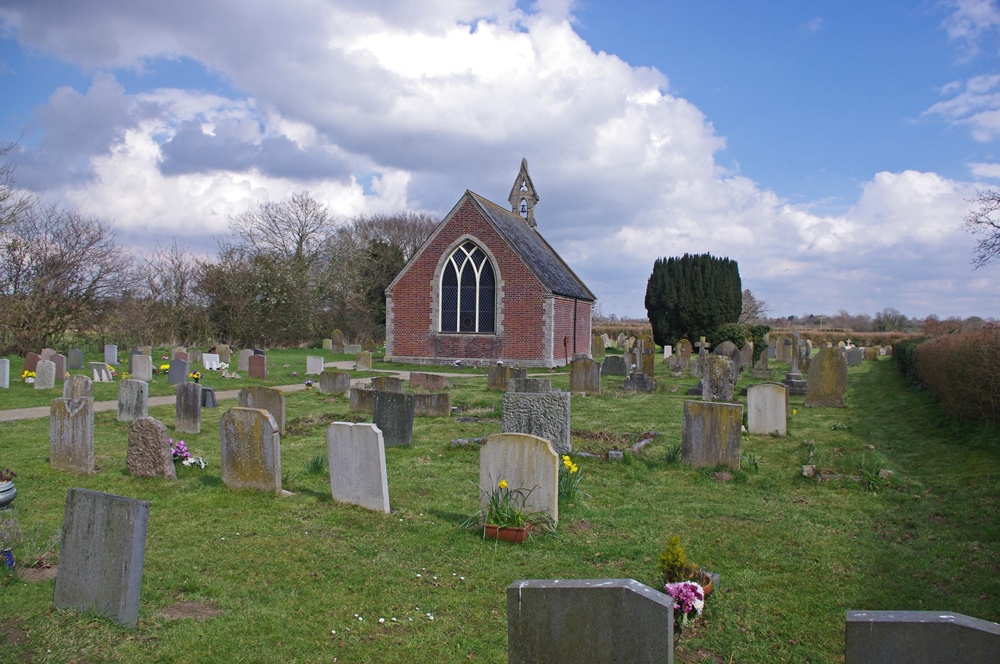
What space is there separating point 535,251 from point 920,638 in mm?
30182

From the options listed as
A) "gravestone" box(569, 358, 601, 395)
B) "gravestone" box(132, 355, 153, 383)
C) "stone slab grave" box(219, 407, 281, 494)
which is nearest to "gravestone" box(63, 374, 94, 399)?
"gravestone" box(132, 355, 153, 383)

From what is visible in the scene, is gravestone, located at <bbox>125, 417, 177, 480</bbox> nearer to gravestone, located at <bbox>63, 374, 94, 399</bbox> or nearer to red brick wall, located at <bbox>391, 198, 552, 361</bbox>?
gravestone, located at <bbox>63, 374, 94, 399</bbox>

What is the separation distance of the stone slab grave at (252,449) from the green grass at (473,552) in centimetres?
19

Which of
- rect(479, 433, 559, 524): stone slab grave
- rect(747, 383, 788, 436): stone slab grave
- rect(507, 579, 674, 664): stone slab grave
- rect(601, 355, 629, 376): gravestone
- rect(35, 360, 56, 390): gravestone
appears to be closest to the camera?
rect(507, 579, 674, 664): stone slab grave

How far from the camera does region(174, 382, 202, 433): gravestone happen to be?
11969 mm

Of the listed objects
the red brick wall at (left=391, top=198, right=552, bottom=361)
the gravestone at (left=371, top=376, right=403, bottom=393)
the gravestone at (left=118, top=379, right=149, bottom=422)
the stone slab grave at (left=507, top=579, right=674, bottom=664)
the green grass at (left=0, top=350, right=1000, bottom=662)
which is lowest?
the green grass at (left=0, top=350, right=1000, bottom=662)

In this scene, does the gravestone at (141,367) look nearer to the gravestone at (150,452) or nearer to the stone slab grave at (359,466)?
the gravestone at (150,452)

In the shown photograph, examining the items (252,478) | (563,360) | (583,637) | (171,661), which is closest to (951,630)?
(583,637)

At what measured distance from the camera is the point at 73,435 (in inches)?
347

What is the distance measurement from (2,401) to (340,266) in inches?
1181

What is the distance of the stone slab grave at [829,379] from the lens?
55.3ft

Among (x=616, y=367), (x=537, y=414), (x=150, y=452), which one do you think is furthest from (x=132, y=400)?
(x=616, y=367)

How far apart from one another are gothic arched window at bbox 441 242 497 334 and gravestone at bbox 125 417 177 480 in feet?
69.0

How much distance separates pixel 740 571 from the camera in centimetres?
578
